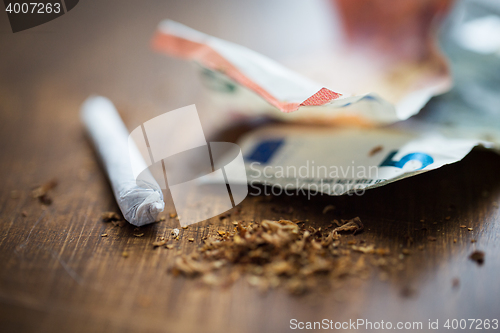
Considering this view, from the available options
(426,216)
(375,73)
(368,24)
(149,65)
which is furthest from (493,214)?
(149,65)

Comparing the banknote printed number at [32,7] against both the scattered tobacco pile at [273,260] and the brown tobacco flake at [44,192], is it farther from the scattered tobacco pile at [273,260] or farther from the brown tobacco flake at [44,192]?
the scattered tobacco pile at [273,260]

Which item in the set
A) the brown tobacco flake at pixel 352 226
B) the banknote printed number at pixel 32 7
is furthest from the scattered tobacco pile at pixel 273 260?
the banknote printed number at pixel 32 7

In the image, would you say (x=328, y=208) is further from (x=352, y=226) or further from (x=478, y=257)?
(x=478, y=257)

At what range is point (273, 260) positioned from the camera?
0.39m

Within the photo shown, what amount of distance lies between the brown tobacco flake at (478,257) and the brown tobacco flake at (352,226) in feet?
0.35

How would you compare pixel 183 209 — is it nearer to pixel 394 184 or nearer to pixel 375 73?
pixel 394 184

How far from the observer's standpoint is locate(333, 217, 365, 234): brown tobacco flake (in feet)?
1.44

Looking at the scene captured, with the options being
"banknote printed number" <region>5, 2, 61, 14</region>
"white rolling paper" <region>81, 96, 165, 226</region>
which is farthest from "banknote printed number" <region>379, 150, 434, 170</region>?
"banknote printed number" <region>5, 2, 61, 14</region>

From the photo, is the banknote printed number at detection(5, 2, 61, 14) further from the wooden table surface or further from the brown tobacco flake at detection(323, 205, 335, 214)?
the brown tobacco flake at detection(323, 205, 335, 214)

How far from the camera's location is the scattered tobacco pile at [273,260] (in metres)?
0.38

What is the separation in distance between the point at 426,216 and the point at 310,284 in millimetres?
177

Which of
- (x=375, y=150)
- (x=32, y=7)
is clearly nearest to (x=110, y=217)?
(x=375, y=150)

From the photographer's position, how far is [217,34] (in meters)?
0.95

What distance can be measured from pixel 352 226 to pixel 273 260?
10 cm
